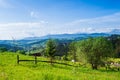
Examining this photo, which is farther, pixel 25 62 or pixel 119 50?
pixel 119 50

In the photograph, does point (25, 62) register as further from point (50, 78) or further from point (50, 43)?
point (50, 78)

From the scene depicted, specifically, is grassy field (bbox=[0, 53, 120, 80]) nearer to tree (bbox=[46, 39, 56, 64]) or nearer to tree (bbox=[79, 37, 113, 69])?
tree (bbox=[79, 37, 113, 69])

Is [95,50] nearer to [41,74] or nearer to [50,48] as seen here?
[50,48]

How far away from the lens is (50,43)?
7506 centimetres

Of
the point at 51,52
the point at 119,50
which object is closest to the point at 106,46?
the point at 51,52

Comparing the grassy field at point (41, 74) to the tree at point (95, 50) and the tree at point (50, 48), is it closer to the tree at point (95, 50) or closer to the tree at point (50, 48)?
the tree at point (95, 50)

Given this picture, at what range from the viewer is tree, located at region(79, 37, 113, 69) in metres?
72.9

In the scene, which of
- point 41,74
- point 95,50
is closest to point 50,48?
point 95,50

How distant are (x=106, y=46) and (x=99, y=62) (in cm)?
579

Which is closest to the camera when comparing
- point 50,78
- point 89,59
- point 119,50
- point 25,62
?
point 50,78

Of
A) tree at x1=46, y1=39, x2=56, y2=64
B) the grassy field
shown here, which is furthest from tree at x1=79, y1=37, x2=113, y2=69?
the grassy field

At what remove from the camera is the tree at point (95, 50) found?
239ft

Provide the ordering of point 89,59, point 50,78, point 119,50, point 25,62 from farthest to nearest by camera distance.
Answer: point 119,50
point 89,59
point 25,62
point 50,78

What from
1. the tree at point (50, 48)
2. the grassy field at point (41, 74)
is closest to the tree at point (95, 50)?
the tree at point (50, 48)
